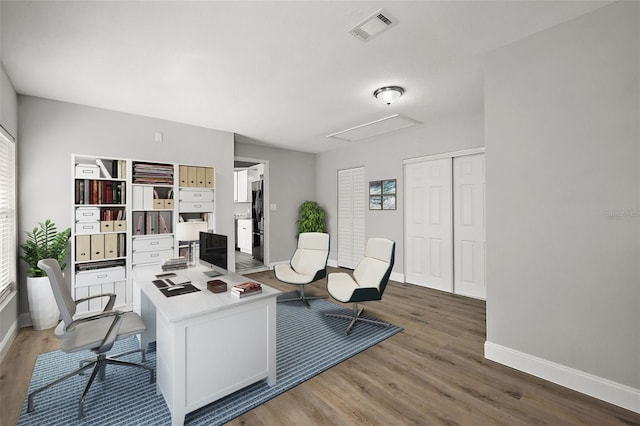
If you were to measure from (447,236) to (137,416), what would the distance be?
4.17 meters

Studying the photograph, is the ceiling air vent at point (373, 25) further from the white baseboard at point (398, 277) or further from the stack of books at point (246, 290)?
the white baseboard at point (398, 277)

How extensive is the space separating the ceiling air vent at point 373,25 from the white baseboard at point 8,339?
4.00 metres

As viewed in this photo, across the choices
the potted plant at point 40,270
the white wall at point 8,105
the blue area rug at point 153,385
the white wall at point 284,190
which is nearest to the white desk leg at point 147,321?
the blue area rug at point 153,385

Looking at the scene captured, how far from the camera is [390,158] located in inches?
200

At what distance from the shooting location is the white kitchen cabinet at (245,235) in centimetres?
712

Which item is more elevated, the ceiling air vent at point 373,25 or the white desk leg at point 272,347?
the ceiling air vent at point 373,25

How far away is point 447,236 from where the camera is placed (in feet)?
14.3

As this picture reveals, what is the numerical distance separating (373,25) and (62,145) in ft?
12.3

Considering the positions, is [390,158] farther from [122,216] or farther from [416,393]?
[122,216]

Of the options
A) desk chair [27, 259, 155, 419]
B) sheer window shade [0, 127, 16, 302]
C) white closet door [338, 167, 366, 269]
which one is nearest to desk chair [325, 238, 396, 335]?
desk chair [27, 259, 155, 419]

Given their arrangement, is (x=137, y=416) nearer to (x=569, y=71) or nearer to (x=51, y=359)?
(x=51, y=359)

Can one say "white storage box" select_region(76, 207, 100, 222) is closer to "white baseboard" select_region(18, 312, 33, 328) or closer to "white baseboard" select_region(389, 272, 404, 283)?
"white baseboard" select_region(18, 312, 33, 328)

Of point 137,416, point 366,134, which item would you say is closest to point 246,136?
point 366,134

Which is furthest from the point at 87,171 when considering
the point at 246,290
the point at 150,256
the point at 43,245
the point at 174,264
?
the point at 246,290
